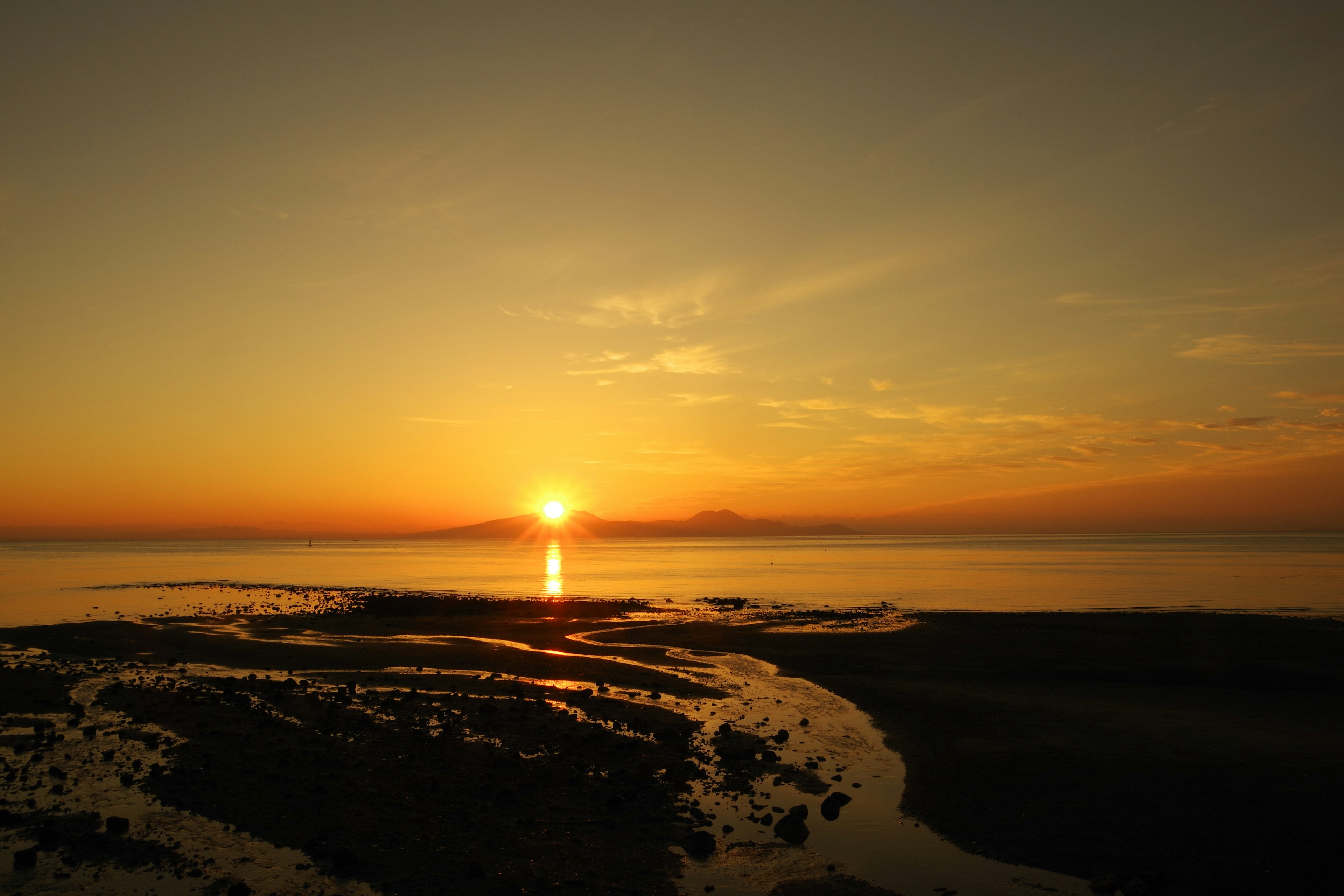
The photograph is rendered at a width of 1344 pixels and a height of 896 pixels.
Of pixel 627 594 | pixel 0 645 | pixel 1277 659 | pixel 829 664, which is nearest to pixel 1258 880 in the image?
pixel 829 664

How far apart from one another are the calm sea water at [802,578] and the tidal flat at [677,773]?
1144 inches

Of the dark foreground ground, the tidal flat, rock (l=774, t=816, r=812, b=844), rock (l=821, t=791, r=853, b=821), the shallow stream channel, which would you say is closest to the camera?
the shallow stream channel

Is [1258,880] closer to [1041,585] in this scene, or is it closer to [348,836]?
[348,836]

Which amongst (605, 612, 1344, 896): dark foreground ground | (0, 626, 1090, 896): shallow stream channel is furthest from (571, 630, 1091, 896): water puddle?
(605, 612, 1344, 896): dark foreground ground

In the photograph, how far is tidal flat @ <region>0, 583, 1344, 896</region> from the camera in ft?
36.3

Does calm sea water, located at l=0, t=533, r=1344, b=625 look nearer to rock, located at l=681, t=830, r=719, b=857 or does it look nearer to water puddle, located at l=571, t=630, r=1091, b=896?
water puddle, located at l=571, t=630, r=1091, b=896

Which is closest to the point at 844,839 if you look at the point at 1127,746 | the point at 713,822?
the point at 713,822

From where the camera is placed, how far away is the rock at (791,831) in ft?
40.6

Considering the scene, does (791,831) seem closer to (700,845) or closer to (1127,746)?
(700,845)

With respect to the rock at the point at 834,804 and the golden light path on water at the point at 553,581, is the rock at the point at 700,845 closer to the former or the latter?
Result: the rock at the point at 834,804

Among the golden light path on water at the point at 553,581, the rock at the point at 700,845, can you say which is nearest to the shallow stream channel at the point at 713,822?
the rock at the point at 700,845

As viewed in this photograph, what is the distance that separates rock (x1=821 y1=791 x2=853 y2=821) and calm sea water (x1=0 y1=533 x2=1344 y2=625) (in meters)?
43.3

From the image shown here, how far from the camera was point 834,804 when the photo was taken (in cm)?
1376

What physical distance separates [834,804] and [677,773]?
319 cm
